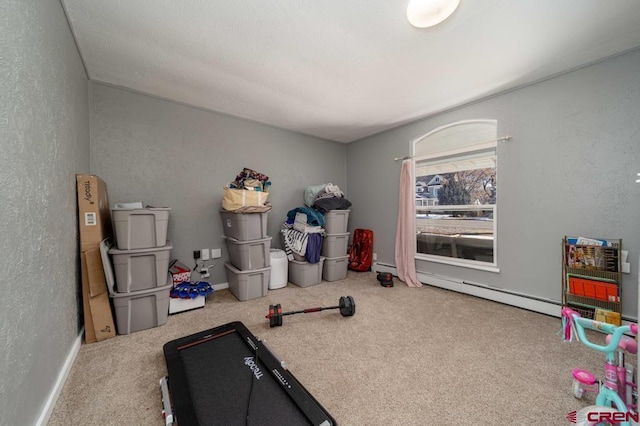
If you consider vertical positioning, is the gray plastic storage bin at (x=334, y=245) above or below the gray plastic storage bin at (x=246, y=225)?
below

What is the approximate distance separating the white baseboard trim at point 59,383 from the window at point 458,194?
11.9 ft

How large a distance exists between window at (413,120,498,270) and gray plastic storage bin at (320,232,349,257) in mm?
1110

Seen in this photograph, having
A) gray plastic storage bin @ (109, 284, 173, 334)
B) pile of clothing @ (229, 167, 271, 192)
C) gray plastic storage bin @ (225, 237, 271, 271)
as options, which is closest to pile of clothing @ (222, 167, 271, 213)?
pile of clothing @ (229, 167, 271, 192)

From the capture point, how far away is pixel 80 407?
125 centimetres

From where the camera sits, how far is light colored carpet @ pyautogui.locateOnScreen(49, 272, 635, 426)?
1.22 meters

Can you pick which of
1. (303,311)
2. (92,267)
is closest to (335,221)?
(303,311)

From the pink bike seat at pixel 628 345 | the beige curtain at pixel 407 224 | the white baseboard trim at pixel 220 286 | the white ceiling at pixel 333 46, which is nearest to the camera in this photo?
the pink bike seat at pixel 628 345

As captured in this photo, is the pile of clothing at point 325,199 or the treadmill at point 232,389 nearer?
the treadmill at point 232,389

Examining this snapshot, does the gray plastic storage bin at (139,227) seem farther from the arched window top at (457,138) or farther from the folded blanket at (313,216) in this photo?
the arched window top at (457,138)

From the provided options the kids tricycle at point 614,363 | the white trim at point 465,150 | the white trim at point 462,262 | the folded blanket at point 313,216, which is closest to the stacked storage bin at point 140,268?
the folded blanket at point 313,216

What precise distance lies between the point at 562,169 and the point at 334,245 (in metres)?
2.65

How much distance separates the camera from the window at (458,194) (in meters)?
2.78

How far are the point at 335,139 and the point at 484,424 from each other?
4.00 metres

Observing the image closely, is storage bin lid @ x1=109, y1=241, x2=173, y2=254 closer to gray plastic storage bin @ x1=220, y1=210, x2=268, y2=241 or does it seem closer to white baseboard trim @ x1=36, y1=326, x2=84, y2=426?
white baseboard trim @ x1=36, y1=326, x2=84, y2=426
